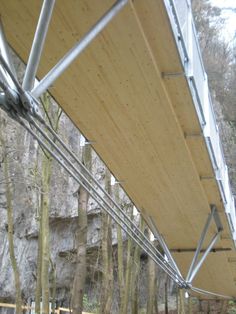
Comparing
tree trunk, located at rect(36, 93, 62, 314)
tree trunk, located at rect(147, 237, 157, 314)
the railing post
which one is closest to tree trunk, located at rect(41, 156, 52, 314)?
tree trunk, located at rect(36, 93, 62, 314)

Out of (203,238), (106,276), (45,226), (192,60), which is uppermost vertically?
(192,60)

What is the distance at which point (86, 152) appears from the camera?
10.9 m

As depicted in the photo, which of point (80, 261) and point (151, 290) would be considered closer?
point (80, 261)

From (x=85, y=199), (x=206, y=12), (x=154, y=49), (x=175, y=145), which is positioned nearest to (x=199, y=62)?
(x=175, y=145)

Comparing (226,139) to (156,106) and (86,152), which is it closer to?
(86,152)

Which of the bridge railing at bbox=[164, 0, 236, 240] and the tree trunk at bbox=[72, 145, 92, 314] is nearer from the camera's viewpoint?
the bridge railing at bbox=[164, 0, 236, 240]

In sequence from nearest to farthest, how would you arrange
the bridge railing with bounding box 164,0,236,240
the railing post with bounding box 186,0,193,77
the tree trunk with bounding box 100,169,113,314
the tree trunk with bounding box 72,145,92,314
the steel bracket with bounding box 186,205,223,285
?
1. the bridge railing with bounding box 164,0,236,240
2. the railing post with bounding box 186,0,193,77
3. the steel bracket with bounding box 186,205,223,285
4. the tree trunk with bounding box 72,145,92,314
5. the tree trunk with bounding box 100,169,113,314

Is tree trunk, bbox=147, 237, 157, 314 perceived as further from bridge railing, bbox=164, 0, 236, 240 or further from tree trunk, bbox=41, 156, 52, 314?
bridge railing, bbox=164, 0, 236, 240

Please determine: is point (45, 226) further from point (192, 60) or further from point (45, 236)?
point (192, 60)

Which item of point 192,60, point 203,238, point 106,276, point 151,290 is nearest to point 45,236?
point 106,276

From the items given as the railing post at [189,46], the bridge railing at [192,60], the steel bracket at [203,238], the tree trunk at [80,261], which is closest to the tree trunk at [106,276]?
the tree trunk at [80,261]

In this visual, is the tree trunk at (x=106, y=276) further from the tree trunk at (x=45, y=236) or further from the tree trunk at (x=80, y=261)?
the tree trunk at (x=80, y=261)

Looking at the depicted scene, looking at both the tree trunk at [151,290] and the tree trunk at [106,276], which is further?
the tree trunk at [151,290]

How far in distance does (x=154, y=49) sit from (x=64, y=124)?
575 inches
